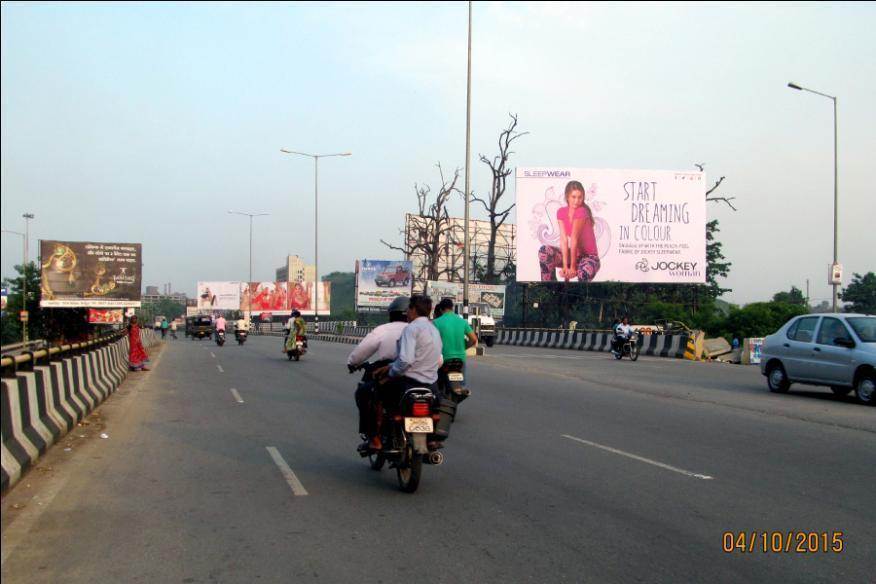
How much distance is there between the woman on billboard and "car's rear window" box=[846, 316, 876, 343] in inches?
1151

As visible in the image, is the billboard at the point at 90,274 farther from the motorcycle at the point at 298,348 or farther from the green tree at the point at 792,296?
the green tree at the point at 792,296

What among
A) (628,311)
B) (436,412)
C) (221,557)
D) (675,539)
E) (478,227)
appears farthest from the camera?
(478,227)

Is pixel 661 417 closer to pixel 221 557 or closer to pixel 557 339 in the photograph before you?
pixel 221 557

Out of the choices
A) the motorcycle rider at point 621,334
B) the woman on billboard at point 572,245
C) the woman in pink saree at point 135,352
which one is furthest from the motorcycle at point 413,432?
the woman on billboard at point 572,245

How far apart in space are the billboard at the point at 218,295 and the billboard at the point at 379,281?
3146 cm

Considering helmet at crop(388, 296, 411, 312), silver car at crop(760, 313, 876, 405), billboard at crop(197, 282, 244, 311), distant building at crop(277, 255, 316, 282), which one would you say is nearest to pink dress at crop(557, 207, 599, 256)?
silver car at crop(760, 313, 876, 405)

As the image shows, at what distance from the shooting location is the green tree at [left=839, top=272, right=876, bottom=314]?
5750 centimetres

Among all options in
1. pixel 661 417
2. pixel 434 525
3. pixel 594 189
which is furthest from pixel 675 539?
pixel 594 189

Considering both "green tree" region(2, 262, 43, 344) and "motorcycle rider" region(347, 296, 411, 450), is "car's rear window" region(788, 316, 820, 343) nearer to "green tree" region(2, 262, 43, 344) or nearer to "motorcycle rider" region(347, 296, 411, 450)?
"motorcycle rider" region(347, 296, 411, 450)

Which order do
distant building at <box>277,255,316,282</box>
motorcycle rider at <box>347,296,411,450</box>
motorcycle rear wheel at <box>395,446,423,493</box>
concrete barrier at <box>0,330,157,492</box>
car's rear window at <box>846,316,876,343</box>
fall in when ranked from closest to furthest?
motorcycle rear wheel at <box>395,446,423,493</box> < concrete barrier at <box>0,330,157,492</box> < motorcycle rider at <box>347,296,411,450</box> < car's rear window at <box>846,316,876,343</box> < distant building at <box>277,255,316,282</box>

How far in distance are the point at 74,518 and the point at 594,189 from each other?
1624 inches

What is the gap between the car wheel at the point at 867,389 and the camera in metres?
14.6

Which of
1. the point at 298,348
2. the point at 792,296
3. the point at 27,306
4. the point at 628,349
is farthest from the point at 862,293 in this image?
the point at 27,306

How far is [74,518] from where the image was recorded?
638 cm
